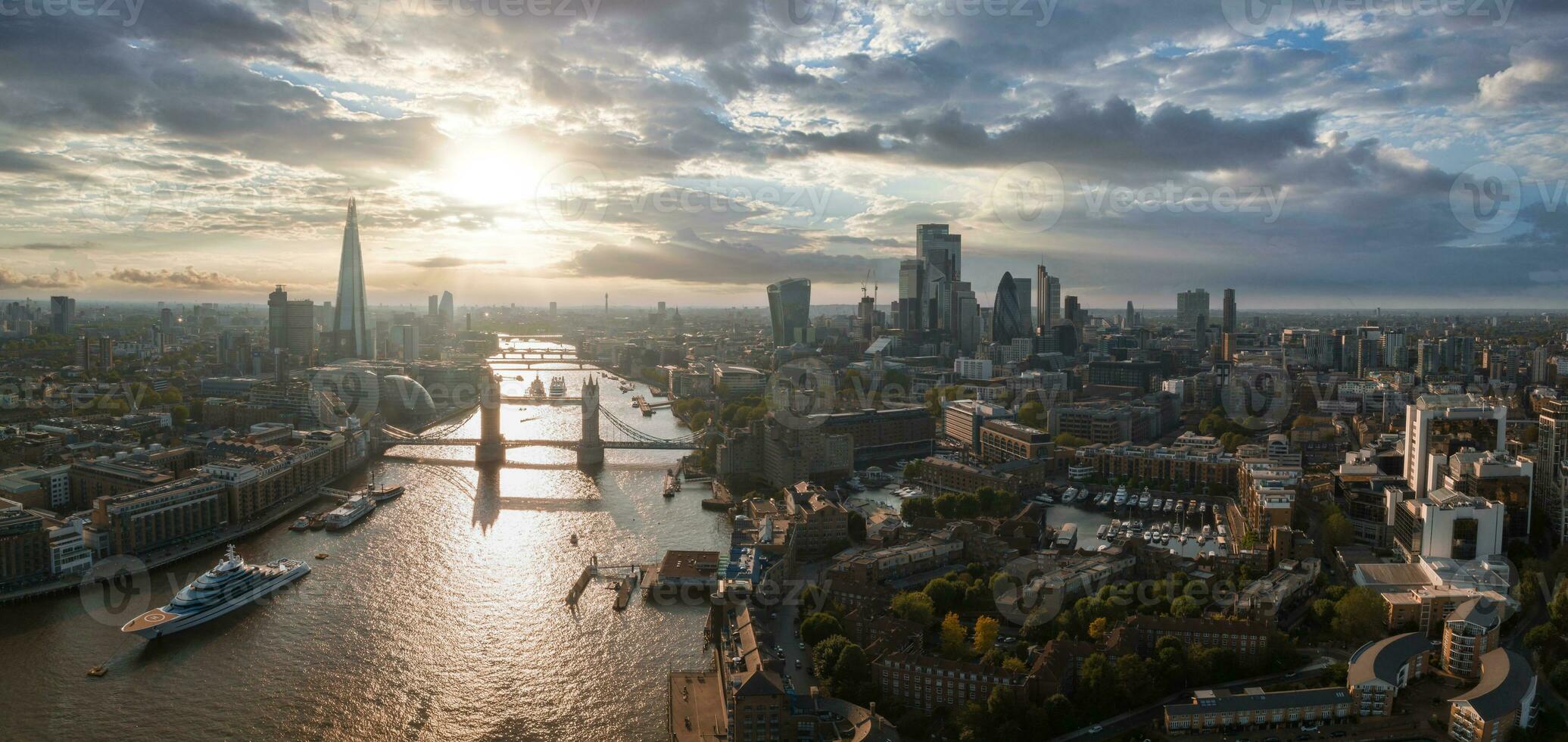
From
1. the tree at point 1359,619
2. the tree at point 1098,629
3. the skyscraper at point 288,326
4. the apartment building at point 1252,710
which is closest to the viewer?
the apartment building at point 1252,710

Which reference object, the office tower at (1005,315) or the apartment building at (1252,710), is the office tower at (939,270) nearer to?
the office tower at (1005,315)

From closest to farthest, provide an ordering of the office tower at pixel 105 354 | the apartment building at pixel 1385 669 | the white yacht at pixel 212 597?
the apartment building at pixel 1385 669
the white yacht at pixel 212 597
the office tower at pixel 105 354

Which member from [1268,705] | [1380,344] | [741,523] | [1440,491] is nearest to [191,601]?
[741,523]

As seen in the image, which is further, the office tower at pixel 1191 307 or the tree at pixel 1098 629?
the office tower at pixel 1191 307

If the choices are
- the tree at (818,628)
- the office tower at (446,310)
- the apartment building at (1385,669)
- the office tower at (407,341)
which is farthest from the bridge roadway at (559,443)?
the office tower at (446,310)

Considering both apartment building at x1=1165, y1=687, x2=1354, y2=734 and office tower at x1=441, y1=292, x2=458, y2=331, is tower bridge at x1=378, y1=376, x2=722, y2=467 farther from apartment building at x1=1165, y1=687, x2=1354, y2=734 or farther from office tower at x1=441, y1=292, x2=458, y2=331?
office tower at x1=441, y1=292, x2=458, y2=331

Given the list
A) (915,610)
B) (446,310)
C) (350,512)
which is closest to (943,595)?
(915,610)
